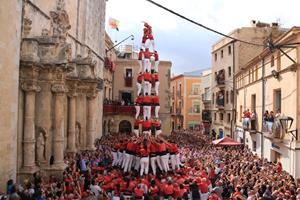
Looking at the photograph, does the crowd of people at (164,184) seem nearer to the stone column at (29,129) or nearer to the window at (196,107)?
the stone column at (29,129)

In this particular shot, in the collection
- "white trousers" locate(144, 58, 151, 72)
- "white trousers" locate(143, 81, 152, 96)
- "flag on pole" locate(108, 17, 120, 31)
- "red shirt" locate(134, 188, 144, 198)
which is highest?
"flag on pole" locate(108, 17, 120, 31)

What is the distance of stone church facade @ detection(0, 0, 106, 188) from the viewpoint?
14.3 meters

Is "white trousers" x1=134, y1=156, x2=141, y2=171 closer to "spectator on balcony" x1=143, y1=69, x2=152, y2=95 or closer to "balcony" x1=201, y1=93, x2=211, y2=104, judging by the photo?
"spectator on balcony" x1=143, y1=69, x2=152, y2=95

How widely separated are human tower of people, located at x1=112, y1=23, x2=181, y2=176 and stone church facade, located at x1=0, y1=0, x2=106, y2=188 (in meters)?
2.97

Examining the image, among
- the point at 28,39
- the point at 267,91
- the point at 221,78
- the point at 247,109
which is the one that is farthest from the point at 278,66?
the point at 221,78

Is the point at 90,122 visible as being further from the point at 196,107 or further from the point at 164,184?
the point at 196,107

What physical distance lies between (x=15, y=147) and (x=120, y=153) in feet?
19.5

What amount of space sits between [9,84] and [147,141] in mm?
7122

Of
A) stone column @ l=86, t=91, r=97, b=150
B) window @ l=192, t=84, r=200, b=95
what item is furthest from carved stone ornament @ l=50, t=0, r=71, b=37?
window @ l=192, t=84, r=200, b=95

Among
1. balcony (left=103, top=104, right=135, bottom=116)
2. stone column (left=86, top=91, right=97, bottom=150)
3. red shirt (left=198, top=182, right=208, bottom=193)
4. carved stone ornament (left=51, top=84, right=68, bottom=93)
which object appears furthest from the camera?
balcony (left=103, top=104, right=135, bottom=116)

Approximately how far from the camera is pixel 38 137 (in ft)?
57.0

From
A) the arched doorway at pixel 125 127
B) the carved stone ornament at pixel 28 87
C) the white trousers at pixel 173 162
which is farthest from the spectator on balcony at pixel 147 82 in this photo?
the arched doorway at pixel 125 127

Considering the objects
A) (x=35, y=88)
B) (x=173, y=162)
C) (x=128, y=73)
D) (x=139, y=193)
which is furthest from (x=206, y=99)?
(x=139, y=193)

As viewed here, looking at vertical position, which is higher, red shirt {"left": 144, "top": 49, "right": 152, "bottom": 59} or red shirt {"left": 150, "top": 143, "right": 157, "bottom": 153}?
red shirt {"left": 144, "top": 49, "right": 152, "bottom": 59}
